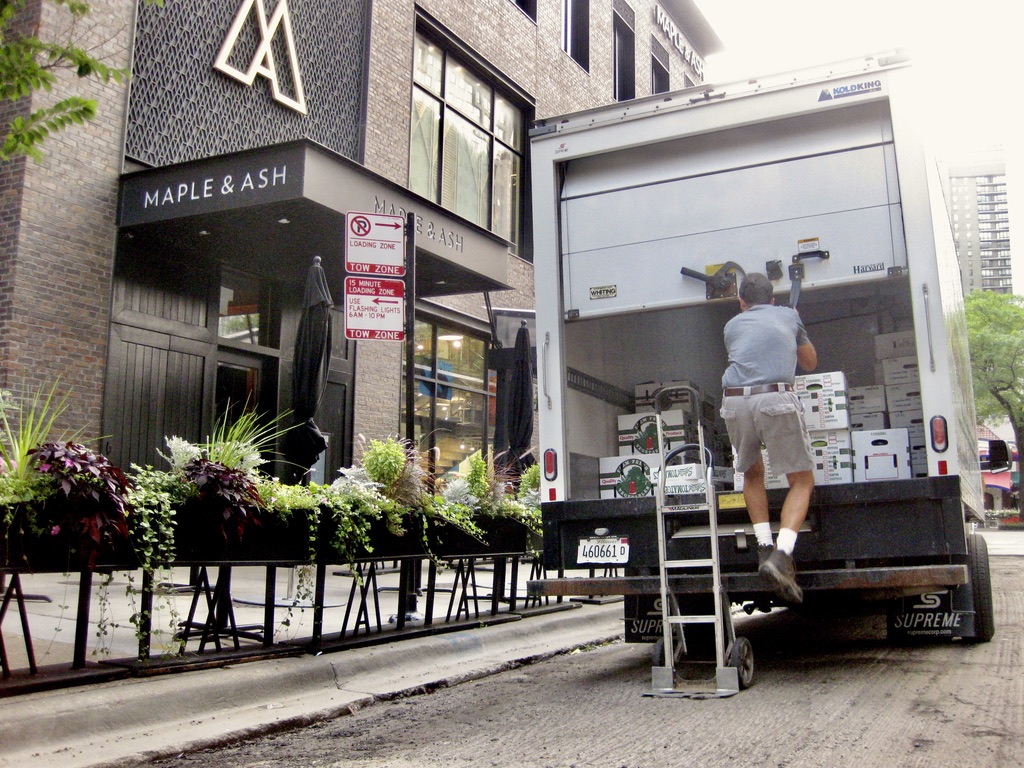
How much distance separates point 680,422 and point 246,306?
7483 mm

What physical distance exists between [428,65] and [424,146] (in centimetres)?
147

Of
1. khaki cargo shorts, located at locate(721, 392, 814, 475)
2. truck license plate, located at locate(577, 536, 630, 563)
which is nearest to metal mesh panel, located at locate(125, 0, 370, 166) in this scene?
truck license plate, located at locate(577, 536, 630, 563)

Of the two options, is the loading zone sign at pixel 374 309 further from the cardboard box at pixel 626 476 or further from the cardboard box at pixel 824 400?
the cardboard box at pixel 824 400

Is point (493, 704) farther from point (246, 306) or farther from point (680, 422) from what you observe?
point (246, 306)

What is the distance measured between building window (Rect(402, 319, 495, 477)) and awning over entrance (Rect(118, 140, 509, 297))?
318 centimetres

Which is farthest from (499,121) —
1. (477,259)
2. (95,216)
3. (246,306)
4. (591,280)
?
(591,280)

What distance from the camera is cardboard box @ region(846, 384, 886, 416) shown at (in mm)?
6488

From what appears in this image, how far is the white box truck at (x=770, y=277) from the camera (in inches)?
214

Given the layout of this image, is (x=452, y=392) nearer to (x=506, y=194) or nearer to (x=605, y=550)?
(x=506, y=194)

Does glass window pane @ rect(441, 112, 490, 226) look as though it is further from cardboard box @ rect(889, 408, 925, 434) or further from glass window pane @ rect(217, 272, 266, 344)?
cardboard box @ rect(889, 408, 925, 434)

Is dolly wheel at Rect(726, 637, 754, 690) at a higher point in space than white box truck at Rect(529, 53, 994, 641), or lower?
lower

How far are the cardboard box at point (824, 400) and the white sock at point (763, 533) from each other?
803mm

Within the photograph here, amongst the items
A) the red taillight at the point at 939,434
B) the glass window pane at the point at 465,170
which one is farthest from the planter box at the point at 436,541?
the glass window pane at the point at 465,170

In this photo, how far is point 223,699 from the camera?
5027mm
